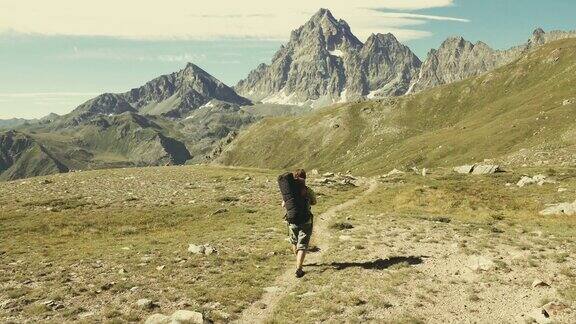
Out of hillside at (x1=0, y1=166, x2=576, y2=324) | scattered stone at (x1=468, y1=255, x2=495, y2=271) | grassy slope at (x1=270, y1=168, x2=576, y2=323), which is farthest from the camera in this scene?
scattered stone at (x1=468, y1=255, x2=495, y2=271)

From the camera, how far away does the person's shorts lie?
1942 centimetres

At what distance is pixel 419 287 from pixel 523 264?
5092 millimetres

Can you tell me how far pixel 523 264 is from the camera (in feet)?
62.4

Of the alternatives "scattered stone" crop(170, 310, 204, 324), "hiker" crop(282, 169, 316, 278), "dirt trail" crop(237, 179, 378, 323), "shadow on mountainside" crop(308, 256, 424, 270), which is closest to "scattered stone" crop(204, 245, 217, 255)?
"dirt trail" crop(237, 179, 378, 323)

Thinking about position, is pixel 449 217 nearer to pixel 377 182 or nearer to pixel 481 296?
pixel 481 296

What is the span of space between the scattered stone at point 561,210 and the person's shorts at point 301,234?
20628 mm

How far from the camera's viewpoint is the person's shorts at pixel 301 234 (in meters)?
19.4

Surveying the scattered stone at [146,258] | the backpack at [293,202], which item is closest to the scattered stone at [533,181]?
the backpack at [293,202]

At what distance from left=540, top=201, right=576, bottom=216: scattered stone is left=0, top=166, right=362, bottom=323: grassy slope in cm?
1597

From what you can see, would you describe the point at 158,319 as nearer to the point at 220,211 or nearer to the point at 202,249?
the point at 202,249

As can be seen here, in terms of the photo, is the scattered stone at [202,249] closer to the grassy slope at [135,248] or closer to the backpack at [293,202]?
the grassy slope at [135,248]

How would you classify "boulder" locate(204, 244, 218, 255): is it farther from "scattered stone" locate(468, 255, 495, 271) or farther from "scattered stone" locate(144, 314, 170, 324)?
"scattered stone" locate(468, 255, 495, 271)

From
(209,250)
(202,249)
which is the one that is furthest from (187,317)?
(202,249)

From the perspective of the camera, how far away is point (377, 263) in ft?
66.8
